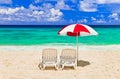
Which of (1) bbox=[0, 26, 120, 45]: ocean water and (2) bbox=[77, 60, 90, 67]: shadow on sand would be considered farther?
(1) bbox=[0, 26, 120, 45]: ocean water

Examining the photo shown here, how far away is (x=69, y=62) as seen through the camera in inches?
487

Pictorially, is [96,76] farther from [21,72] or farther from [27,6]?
[27,6]

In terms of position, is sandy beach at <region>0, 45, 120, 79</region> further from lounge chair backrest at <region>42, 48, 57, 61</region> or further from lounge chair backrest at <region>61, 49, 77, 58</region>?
lounge chair backrest at <region>61, 49, 77, 58</region>

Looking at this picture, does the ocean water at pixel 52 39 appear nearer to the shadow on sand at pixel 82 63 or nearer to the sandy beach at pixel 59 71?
the shadow on sand at pixel 82 63

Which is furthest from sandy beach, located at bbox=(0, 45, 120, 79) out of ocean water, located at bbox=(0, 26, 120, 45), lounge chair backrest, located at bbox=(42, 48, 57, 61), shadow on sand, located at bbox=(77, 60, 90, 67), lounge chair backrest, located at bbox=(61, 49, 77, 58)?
ocean water, located at bbox=(0, 26, 120, 45)

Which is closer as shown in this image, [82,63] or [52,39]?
[82,63]

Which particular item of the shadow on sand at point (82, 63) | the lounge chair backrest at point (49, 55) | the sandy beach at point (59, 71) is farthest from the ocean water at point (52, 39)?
the lounge chair backrest at point (49, 55)

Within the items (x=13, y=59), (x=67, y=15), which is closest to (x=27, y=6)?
(x=67, y=15)

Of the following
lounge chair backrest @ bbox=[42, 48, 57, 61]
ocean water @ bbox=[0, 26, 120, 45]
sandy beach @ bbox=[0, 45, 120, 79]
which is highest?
lounge chair backrest @ bbox=[42, 48, 57, 61]

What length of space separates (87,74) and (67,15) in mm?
100372

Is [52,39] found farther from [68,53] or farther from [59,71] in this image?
[59,71]

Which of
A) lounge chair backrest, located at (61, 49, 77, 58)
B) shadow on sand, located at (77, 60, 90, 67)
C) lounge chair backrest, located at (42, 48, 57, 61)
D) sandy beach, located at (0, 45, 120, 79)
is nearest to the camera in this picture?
sandy beach, located at (0, 45, 120, 79)

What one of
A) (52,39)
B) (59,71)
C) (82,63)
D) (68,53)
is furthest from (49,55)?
(52,39)

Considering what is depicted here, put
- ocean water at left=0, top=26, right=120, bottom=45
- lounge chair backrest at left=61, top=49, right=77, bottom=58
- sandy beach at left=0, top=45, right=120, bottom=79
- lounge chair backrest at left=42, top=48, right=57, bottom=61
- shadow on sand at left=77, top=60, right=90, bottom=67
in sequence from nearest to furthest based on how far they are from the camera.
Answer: sandy beach at left=0, top=45, right=120, bottom=79
lounge chair backrest at left=42, top=48, right=57, bottom=61
lounge chair backrest at left=61, top=49, right=77, bottom=58
shadow on sand at left=77, top=60, right=90, bottom=67
ocean water at left=0, top=26, right=120, bottom=45
